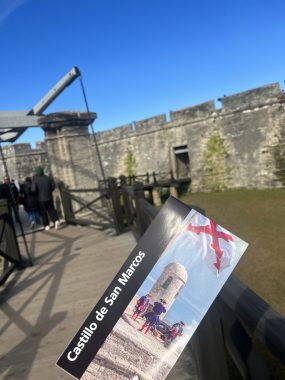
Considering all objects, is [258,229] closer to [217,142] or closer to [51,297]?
[51,297]

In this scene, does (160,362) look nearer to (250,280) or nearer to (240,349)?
(240,349)

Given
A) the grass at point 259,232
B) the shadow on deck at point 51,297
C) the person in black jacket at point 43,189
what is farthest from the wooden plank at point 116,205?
the grass at point 259,232

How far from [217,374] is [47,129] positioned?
24.5ft

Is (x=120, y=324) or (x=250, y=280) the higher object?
(x=120, y=324)

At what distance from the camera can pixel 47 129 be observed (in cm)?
823

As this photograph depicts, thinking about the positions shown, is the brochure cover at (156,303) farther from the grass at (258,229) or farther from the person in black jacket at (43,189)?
the person in black jacket at (43,189)

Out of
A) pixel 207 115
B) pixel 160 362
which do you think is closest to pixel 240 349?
pixel 160 362

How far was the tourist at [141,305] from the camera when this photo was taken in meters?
1.31

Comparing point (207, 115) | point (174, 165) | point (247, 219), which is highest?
point (207, 115)

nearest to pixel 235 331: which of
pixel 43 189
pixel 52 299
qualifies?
pixel 52 299

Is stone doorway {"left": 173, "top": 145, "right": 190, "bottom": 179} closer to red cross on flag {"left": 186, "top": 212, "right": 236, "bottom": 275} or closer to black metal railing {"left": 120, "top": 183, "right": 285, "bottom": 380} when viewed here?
black metal railing {"left": 120, "top": 183, "right": 285, "bottom": 380}

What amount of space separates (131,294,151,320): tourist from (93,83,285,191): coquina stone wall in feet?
44.8

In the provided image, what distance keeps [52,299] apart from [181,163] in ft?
50.0

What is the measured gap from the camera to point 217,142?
16.1 m
